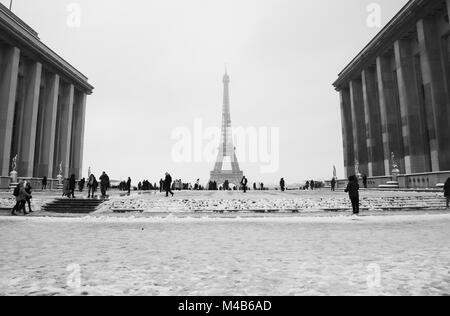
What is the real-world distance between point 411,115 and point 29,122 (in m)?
48.4

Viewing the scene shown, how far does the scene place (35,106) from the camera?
4006 cm

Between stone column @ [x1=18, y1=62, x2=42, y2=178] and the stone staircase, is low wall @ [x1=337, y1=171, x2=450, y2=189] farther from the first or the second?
stone column @ [x1=18, y1=62, x2=42, y2=178]

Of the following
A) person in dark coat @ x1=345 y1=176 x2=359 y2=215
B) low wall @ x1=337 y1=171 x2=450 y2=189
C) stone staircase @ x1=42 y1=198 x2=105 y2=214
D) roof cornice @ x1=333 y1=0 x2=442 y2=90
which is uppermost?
roof cornice @ x1=333 y1=0 x2=442 y2=90

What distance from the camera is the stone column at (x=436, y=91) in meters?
30.1

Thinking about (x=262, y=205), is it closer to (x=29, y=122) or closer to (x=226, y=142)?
(x=29, y=122)

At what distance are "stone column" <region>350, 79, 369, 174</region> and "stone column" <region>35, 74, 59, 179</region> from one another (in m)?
48.3

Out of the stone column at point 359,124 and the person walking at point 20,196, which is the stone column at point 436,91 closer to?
the stone column at point 359,124

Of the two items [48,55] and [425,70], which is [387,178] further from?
[48,55]

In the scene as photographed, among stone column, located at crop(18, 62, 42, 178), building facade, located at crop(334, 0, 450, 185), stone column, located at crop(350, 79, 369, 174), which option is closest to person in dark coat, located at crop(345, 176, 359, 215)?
building facade, located at crop(334, 0, 450, 185)

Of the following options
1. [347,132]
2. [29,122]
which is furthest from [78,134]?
[347,132]

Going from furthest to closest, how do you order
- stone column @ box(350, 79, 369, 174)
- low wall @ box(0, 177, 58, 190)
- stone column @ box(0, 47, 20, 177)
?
stone column @ box(350, 79, 369, 174)
stone column @ box(0, 47, 20, 177)
low wall @ box(0, 177, 58, 190)

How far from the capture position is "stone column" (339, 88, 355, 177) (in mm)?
53062

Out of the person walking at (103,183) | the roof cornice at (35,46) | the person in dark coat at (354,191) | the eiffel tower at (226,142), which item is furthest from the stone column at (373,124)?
the eiffel tower at (226,142)
